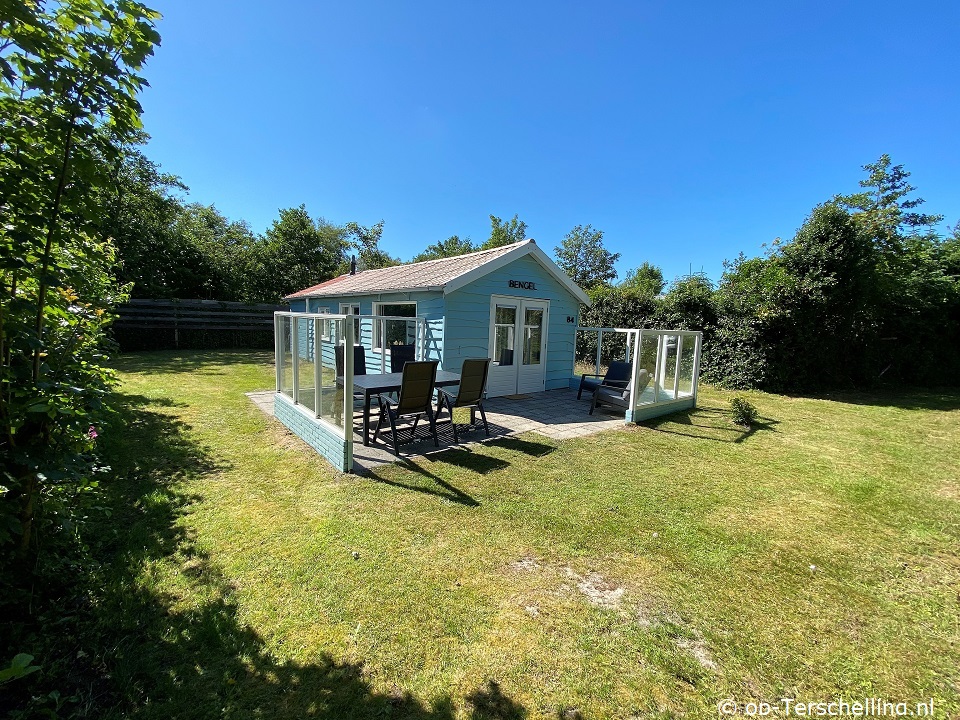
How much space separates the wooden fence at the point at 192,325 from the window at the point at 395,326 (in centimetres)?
1318

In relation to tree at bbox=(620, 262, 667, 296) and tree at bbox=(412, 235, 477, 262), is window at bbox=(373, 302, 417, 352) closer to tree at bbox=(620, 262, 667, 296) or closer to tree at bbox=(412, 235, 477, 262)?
tree at bbox=(620, 262, 667, 296)

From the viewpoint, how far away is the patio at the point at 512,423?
5.48 metres

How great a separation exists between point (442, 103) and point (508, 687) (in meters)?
15.1

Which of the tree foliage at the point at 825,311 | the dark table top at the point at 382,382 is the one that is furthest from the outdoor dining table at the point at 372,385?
the tree foliage at the point at 825,311

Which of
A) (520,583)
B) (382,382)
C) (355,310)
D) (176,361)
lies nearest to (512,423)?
(382,382)

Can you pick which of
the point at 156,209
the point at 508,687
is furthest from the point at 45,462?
the point at 156,209

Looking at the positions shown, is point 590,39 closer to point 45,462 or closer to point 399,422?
point 399,422

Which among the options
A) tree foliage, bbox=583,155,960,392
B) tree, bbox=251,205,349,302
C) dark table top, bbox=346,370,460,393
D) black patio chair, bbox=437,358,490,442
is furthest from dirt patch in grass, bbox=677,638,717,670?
tree, bbox=251,205,349,302

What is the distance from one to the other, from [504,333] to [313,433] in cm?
526

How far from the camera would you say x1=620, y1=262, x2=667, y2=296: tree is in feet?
49.1

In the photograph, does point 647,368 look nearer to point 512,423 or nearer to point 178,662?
point 512,423

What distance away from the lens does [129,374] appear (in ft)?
35.9

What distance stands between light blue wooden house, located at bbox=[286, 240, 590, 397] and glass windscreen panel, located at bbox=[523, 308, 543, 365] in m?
0.03

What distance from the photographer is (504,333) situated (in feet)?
30.9
